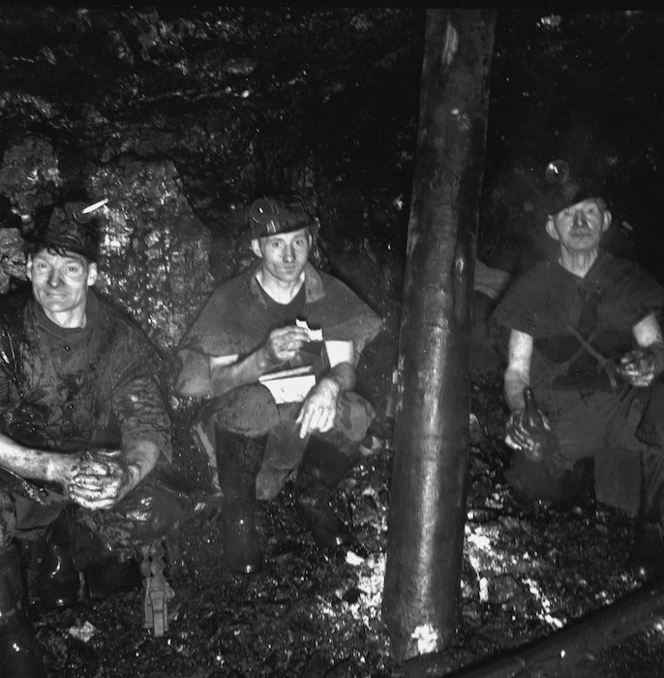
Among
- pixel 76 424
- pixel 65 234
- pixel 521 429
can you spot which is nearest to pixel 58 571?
pixel 76 424

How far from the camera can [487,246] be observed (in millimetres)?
5844

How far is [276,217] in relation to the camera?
4.31 m

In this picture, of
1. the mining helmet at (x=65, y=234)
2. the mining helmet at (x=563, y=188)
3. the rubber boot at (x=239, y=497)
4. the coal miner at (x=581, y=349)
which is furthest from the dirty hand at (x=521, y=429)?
the mining helmet at (x=65, y=234)

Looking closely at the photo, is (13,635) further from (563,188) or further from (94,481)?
(563,188)

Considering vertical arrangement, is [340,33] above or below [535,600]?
above

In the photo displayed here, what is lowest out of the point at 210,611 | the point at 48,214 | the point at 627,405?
the point at 210,611

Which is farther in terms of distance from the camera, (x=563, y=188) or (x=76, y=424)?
(x=563, y=188)

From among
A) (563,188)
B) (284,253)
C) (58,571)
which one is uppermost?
(563,188)

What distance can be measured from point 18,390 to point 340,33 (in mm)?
3410

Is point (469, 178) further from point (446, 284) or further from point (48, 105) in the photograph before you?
point (48, 105)

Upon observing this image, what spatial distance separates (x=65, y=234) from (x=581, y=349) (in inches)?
137

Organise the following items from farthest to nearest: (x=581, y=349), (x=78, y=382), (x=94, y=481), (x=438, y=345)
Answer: (x=581, y=349) → (x=78, y=382) → (x=94, y=481) → (x=438, y=345)

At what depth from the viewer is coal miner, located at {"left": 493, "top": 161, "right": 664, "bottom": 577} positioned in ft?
14.8

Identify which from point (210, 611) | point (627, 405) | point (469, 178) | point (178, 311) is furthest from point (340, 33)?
point (210, 611)
